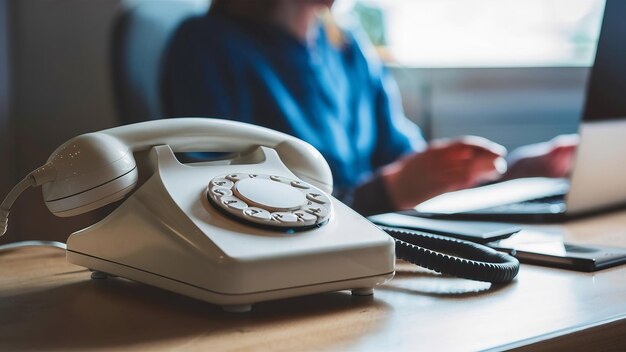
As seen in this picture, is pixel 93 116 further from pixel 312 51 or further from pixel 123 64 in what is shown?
pixel 312 51

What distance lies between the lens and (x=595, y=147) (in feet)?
3.46

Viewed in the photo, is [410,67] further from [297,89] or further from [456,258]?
[456,258]

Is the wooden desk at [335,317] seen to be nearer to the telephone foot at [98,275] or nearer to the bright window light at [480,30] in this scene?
the telephone foot at [98,275]

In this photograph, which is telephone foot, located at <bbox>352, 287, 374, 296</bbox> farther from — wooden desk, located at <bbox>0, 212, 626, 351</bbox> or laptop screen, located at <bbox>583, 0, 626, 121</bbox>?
laptop screen, located at <bbox>583, 0, 626, 121</bbox>

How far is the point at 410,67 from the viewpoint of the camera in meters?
1.40

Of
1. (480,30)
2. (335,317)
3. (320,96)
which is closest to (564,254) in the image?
(335,317)

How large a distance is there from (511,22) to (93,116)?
103cm

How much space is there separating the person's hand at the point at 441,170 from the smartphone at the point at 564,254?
481mm

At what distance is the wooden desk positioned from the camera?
51cm

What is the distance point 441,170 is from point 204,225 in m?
0.83

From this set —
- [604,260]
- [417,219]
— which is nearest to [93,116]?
[417,219]

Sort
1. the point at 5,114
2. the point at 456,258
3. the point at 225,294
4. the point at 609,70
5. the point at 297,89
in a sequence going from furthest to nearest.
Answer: the point at 297,89, the point at 609,70, the point at 5,114, the point at 456,258, the point at 225,294

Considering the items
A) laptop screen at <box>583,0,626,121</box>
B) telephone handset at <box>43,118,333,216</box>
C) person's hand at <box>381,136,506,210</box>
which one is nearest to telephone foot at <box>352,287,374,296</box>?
telephone handset at <box>43,118,333,216</box>

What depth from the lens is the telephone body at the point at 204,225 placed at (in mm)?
564
